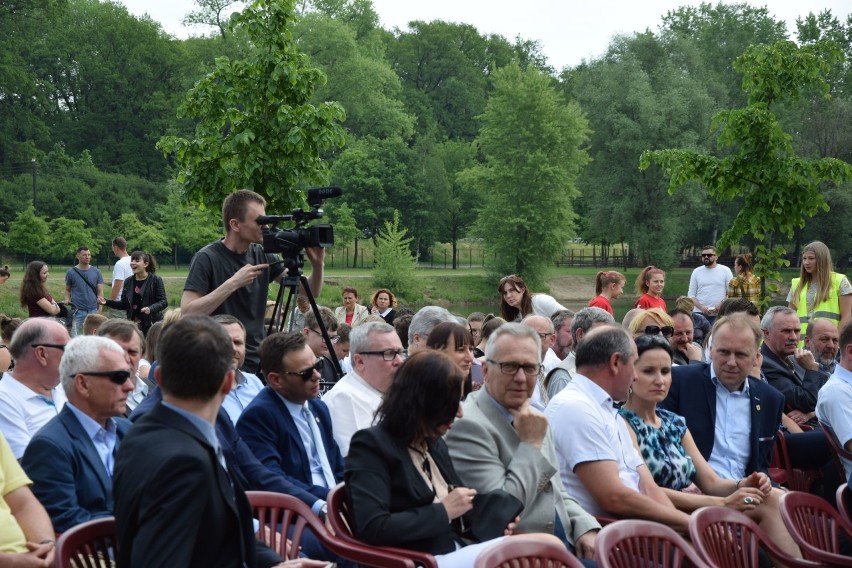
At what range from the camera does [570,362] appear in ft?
Answer: 19.0

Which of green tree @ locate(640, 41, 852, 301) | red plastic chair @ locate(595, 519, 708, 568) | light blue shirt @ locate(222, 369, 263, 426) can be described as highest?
green tree @ locate(640, 41, 852, 301)

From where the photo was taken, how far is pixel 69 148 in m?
56.8

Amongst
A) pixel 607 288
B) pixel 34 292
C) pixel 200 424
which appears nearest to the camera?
pixel 200 424

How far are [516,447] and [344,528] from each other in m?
0.81

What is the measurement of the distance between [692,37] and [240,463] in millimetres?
55186

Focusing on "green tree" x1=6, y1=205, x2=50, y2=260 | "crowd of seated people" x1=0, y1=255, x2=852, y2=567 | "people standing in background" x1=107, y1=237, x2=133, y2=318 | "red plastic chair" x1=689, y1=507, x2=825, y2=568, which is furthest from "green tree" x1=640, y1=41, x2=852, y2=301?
"green tree" x1=6, y1=205, x2=50, y2=260

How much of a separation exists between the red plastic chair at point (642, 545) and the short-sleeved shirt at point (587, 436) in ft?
1.91

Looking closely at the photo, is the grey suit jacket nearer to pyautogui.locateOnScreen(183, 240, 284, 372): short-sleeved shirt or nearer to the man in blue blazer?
the man in blue blazer

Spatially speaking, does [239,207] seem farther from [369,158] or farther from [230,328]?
[369,158]

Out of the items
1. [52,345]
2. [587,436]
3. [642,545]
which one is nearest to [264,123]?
[52,345]

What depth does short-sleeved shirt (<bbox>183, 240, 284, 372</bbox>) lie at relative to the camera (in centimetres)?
551

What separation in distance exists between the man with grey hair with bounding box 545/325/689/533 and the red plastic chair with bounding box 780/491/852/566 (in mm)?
443

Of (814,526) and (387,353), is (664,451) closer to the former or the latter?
(814,526)

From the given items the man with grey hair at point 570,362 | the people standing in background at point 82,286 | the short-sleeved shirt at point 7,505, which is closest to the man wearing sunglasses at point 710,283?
the man with grey hair at point 570,362
